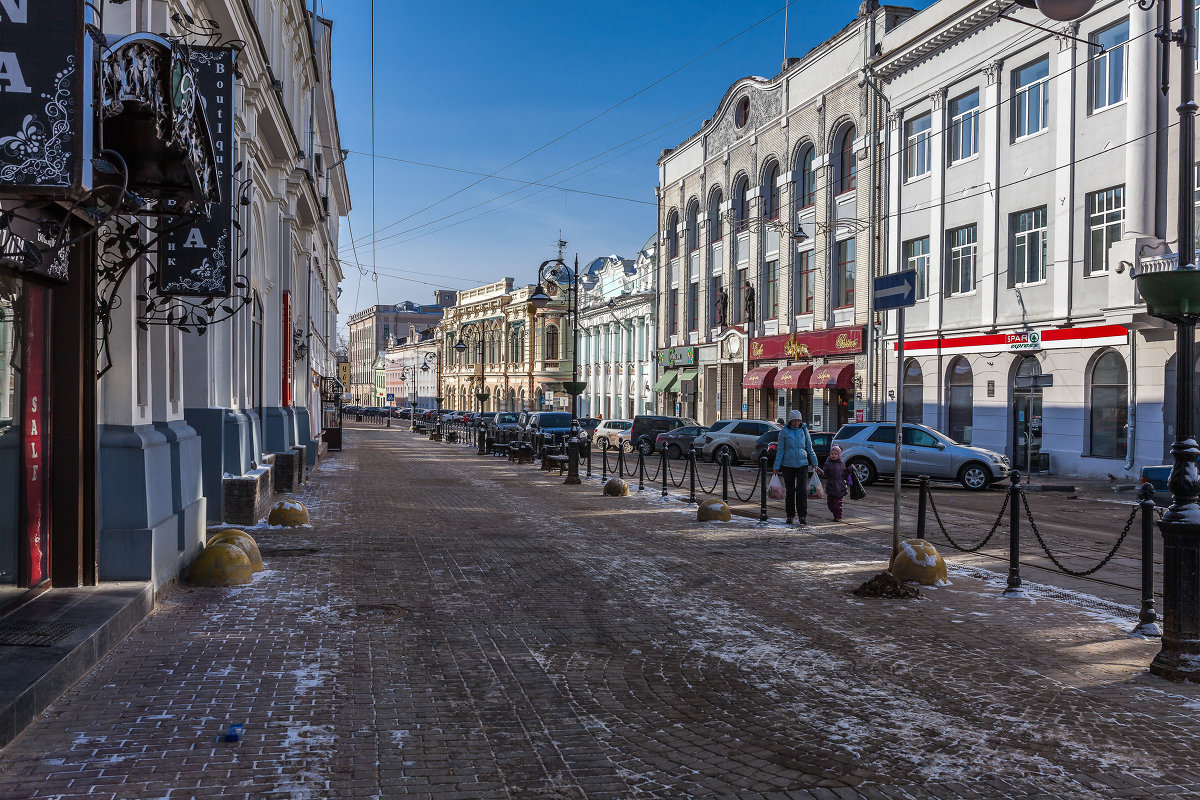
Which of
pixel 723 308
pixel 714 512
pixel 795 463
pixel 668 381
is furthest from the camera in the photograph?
pixel 668 381

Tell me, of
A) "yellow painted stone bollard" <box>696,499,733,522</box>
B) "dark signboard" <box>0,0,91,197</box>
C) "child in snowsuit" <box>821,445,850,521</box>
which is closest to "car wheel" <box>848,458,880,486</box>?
"child in snowsuit" <box>821,445,850,521</box>

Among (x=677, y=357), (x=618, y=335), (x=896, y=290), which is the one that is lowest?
(x=896, y=290)

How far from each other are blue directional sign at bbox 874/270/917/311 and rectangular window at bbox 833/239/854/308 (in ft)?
89.2

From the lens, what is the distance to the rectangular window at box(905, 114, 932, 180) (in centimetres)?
3189

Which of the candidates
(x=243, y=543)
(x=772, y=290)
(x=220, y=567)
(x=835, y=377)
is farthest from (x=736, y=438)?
(x=220, y=567)

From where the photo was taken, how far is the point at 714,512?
14492 millimetres

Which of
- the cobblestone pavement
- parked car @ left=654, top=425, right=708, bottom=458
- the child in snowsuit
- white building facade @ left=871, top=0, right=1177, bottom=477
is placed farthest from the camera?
parked car @ left=654, top=425, right=708, bottom=458

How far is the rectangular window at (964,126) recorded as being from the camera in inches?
1162

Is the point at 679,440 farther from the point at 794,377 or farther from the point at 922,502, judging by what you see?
the point at 922,502

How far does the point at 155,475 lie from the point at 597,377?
59529 millimetres

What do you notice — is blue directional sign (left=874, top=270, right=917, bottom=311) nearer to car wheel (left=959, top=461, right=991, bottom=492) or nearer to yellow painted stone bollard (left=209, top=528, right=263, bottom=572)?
yellow painted stone bollard (left=209, top=528, right=263, bottom=572)

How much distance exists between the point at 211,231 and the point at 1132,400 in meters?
22.1

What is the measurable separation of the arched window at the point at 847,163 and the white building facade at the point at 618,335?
19.4 metres

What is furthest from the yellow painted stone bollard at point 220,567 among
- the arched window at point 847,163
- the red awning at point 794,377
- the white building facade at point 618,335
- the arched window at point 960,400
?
the white building facade at point 618,335
